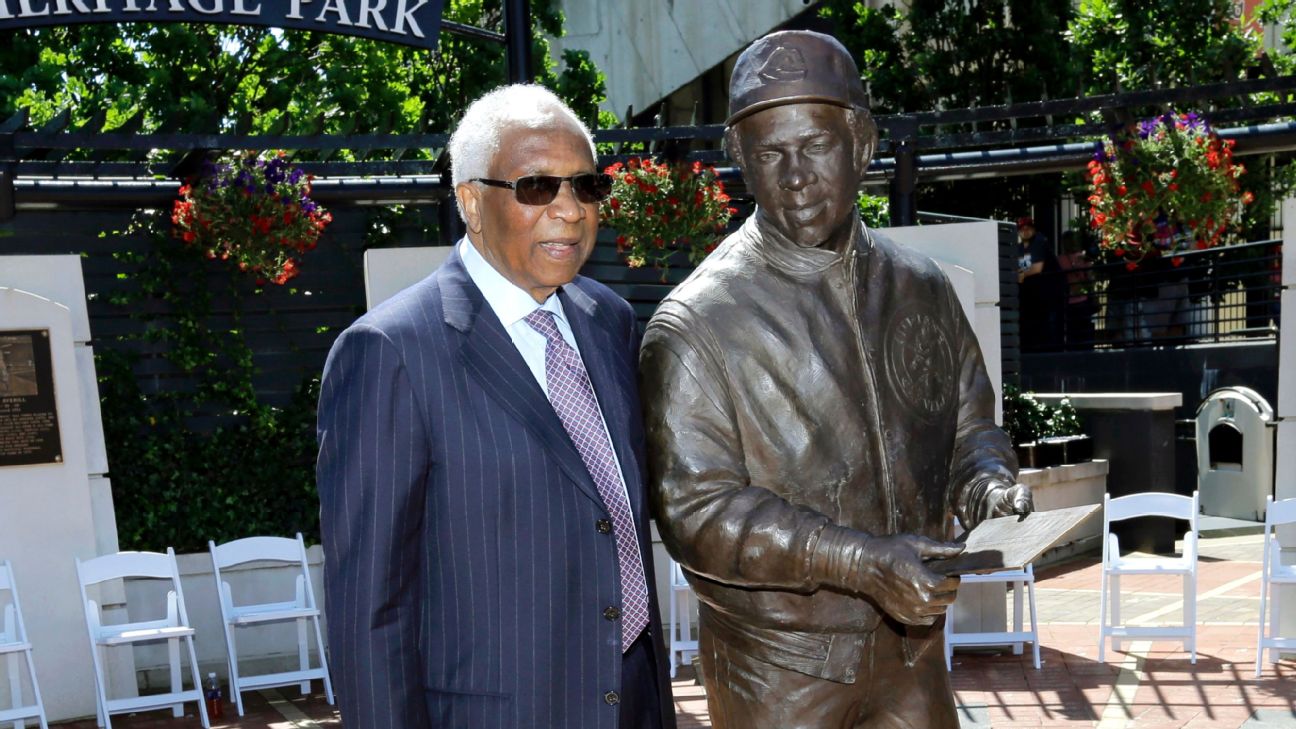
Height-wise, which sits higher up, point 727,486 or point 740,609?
point 727,486

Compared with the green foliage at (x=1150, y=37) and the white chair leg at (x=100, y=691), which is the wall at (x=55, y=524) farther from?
the green foliage at (x=1150, y=37)

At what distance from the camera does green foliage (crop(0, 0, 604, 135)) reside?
15.9m

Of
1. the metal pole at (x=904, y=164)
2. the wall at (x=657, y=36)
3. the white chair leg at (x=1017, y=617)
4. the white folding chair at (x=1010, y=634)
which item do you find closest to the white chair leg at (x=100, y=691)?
the white folding chair at (x=1010, y=634)

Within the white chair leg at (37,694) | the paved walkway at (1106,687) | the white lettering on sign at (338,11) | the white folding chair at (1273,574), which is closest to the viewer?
the paved walkway at (1106,687)

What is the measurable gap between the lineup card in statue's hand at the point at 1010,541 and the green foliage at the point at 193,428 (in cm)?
745

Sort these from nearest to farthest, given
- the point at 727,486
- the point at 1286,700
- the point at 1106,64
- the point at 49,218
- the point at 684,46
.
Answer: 1. the point at 727,486
2. the point at 1286,700
3. the point at 49,218
4. the point at 1106,64
5. the point at 684,46

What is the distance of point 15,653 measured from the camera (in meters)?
7.29

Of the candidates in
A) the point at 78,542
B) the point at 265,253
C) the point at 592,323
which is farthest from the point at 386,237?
the point at 592,323

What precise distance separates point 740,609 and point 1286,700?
16.7ft

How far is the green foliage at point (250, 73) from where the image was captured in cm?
1593

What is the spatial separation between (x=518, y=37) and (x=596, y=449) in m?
4.70

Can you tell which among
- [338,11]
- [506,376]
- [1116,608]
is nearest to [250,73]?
[338,11]

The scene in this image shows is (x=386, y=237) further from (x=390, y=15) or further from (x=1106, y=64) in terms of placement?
(x=1106, y=64)

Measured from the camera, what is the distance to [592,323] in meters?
2.99
